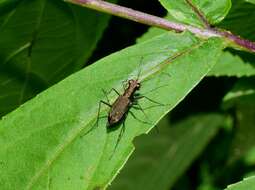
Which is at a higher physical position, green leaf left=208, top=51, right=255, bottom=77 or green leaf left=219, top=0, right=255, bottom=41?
green leaf left=219, top=0, right=255, bottom=41

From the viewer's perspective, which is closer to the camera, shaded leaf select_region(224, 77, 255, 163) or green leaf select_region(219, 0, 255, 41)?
green leaf select_region(219, 0, 255, 41)

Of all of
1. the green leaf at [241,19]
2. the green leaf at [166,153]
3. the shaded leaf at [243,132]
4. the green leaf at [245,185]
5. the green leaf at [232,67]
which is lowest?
the shaded leaf at [243,132]

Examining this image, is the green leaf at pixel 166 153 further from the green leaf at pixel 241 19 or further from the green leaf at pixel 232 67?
the green leaf at pixel 241 19

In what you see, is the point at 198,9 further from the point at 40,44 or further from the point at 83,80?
the point at 40,44

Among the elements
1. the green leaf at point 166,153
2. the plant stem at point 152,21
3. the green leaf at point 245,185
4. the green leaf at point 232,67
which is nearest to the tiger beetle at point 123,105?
the plant stem at point 152,21

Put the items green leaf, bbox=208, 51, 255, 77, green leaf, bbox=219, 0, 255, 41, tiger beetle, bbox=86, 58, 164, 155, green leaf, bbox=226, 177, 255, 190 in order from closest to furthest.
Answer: green leaf, bbox=226, 177, 255, 190, tiger beetle, bbox=86, 58, 164, 155, green leaf, bbox=219, 0, 255, 41, green leaf, bbox=208, 51, 255, 77

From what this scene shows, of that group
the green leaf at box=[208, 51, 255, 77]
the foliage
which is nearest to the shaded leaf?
the foliage

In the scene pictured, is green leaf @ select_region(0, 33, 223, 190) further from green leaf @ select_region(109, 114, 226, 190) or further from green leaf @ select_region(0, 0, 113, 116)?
green leaf @ select_region(109, 114, 226, 190)

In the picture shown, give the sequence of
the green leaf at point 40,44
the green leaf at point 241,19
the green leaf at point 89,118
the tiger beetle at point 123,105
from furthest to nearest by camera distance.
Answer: the green leaf at point 40,44 < the green leaf at point 241,19 < the tiger beetle at point 123,105 < the green leaf at point 89,118
